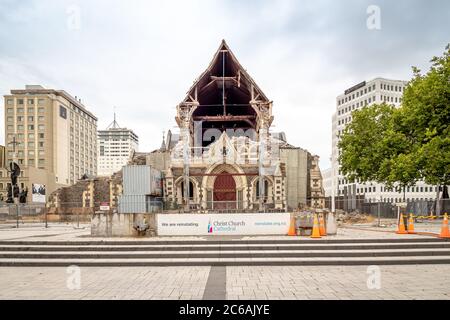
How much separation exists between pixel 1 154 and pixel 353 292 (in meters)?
56.9

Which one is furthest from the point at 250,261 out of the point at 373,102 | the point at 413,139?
the point at 373,102

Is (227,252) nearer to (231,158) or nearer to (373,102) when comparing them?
(231,158)

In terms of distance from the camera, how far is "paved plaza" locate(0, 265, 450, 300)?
7.22 meters

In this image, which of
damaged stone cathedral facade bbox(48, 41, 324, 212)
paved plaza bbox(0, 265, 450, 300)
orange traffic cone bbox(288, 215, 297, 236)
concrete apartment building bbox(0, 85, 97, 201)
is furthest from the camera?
concrete apartment building bbox(0, 85, 97, 201)

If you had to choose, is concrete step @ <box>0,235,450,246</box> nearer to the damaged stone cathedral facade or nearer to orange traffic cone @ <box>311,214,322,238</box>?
orange traffic cone @ <box>311,214,322,238</box>

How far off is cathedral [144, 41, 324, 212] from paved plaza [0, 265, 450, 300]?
1119cm

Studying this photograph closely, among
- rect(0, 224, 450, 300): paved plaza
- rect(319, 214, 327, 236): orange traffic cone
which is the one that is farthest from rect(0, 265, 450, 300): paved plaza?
rect(319, 214, 327, 236): orange traffic cone

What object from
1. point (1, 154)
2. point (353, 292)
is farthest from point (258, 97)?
point (1, 154)

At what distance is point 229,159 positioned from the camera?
88.8 ft

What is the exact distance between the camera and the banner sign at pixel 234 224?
13.5 meters

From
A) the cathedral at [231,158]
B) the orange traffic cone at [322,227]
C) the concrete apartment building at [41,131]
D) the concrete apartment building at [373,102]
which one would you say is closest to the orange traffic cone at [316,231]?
the orange traffic cone at [322,227]

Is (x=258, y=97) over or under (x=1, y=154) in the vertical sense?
over
